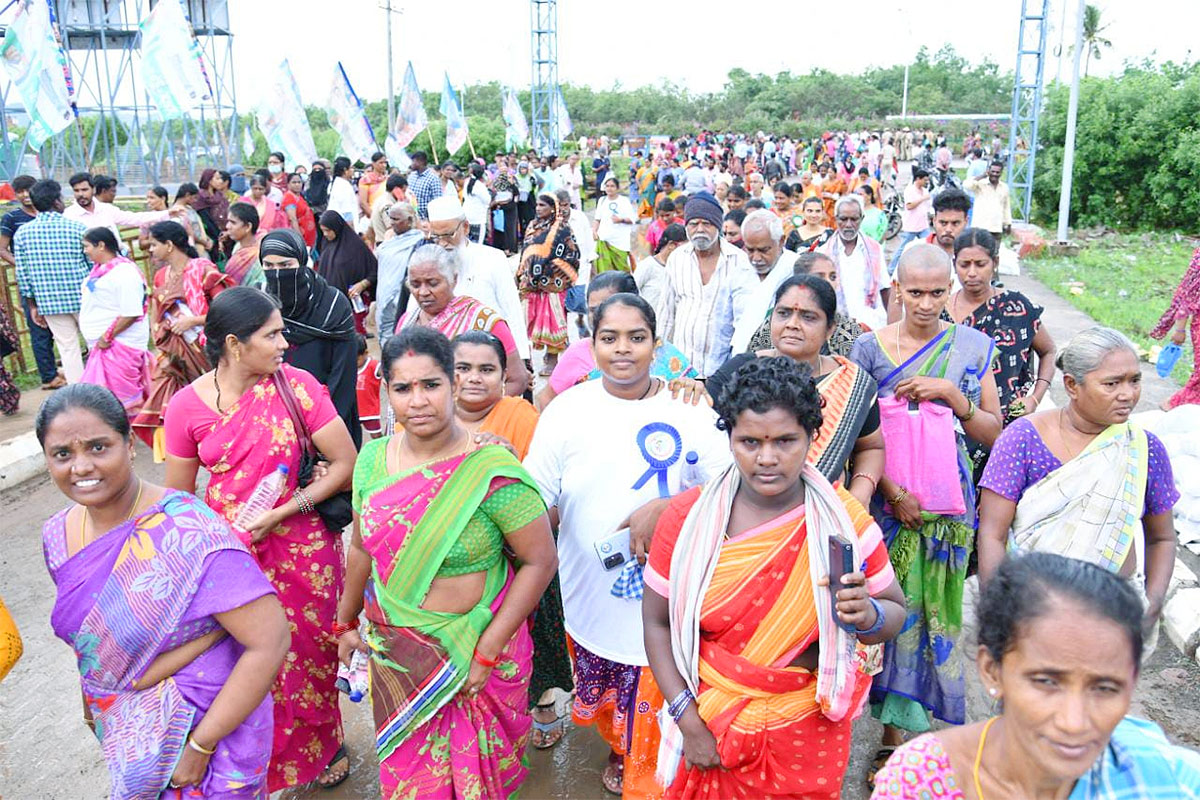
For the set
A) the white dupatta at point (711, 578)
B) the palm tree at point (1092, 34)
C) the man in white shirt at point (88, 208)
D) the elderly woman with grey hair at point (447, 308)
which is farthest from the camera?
the palm tree at point (1092, 34)

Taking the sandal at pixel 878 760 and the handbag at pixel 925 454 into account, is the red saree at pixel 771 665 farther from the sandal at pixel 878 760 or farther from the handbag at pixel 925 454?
the sandal at pixel 878 760

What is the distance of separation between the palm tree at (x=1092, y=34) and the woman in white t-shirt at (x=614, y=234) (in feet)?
132

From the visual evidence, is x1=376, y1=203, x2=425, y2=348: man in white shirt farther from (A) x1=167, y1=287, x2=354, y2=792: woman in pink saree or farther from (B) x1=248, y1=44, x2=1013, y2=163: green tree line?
(B) x1=248, y1=44, x2=1013, y2=163: green tree line

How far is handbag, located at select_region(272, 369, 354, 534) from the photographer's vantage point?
3293mm

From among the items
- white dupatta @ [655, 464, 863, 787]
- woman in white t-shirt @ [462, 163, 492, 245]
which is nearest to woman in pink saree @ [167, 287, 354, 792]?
white dupatta @ [655, 464, 863, 787]

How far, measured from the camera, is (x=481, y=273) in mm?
5391

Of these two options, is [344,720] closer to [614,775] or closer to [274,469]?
[614,775]

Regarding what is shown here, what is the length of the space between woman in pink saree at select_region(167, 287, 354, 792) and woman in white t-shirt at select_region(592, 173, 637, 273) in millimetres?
6972

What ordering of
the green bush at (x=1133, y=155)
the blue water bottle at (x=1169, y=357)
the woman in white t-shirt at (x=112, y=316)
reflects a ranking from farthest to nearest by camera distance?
the green bush at (x=1133, y=155) → the woman in white t-shirt at (x=112, y=316) → the blue water bottle at (x=1169, y=357)

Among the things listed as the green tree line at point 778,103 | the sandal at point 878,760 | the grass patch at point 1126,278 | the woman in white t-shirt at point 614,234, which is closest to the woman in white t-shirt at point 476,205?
the woman in white t-shirt at point 614,234

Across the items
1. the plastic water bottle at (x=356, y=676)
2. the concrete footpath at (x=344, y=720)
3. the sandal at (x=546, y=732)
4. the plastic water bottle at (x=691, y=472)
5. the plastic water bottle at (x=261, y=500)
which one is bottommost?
the concrete footpath at (x=344, y=720)

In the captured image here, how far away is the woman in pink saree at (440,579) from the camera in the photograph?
267cm

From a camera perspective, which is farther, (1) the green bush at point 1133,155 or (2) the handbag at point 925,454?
(1) the green bush at point 1133,155

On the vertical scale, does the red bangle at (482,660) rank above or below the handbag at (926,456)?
below
